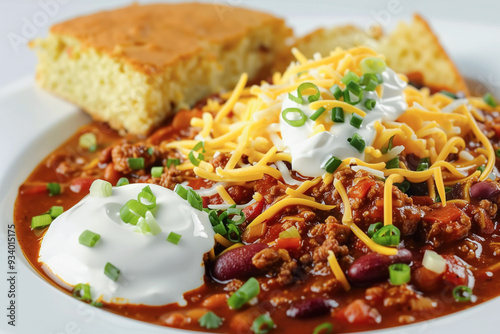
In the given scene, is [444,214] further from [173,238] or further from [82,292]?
[82,292]

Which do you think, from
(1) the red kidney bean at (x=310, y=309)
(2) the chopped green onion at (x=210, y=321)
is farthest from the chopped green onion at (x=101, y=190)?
(1) the red kidney bean at (x=310, y=309)

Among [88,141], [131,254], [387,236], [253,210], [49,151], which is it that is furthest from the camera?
[88,141]

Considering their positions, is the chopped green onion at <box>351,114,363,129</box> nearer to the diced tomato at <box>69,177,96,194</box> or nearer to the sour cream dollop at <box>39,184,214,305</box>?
the sour cream dollop at <box>39,184,214,305</box>

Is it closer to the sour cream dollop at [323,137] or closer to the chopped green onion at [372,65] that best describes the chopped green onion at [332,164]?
the sour cream dollop at [323,137]

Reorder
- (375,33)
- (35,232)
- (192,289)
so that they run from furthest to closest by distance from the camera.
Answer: (375,33) < (35,232) < (192,289)

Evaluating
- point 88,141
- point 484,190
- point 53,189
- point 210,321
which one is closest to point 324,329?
point 210,321

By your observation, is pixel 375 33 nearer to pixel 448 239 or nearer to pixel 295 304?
pixel 448 239

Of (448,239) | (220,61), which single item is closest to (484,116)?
(448,239)
